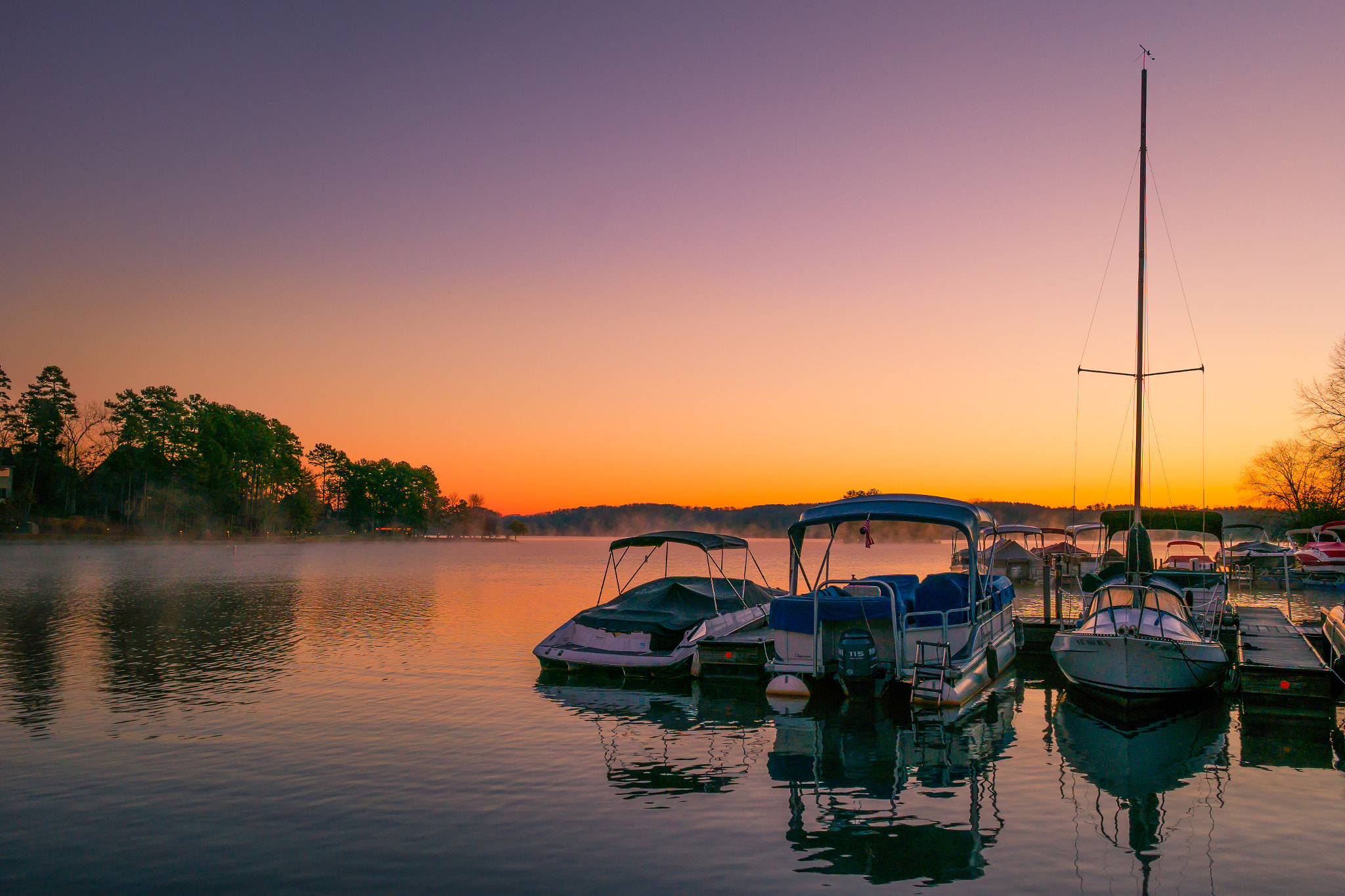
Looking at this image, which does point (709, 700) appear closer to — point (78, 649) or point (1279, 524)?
point (78, 649)

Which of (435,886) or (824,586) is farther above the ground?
(824,586)

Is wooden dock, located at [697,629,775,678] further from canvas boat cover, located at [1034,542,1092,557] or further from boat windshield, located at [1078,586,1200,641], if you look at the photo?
canvas boat cover, located at [1034,542,1092,557]

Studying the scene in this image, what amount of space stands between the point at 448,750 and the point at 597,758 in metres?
2.70

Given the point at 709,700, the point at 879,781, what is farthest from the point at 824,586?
the point at 879,781

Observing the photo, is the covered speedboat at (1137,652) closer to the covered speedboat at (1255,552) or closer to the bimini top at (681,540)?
the bimini top at (681,540)

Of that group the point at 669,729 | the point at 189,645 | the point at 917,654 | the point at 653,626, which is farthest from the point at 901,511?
the point at 189,645

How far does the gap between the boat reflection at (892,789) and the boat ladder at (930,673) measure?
1.56 ft

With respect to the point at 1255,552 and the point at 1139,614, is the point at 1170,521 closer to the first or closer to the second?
the point at 1255,552

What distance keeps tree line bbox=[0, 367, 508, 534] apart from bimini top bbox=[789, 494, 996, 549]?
111 metres

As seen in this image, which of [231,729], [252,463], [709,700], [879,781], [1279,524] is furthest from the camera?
[252,463]

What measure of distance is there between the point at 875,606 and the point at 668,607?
734cm

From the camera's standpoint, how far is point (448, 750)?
14641mm

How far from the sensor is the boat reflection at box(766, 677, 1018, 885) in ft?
31.4

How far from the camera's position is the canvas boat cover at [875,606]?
18828mm
